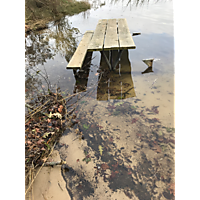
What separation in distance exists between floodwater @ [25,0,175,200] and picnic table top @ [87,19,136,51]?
0.75 m

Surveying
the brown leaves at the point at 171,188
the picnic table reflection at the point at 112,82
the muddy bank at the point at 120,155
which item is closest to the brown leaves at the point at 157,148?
the muddy bank at the point at 120,155

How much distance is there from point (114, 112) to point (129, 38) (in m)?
2.52

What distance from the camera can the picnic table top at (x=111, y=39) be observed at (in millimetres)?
3850

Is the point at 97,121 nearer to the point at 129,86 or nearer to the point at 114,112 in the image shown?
the point at 114,112

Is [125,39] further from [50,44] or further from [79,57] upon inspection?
[50,44]

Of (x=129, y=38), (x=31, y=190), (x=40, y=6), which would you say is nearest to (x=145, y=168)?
(x=31, y=190)

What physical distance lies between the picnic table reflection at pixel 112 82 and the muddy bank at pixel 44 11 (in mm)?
4573

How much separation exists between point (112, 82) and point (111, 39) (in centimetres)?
141

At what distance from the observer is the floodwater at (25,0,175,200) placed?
194cm

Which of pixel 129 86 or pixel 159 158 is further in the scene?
pixel 129 86

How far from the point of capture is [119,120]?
111 inches

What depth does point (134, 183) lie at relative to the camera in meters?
1.92

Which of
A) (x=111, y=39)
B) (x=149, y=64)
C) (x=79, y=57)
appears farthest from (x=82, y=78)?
(x=149, y=64)

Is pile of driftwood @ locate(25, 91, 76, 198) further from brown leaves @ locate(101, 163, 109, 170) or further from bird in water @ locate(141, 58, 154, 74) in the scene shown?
bird in water @ locate(141, 58, 154, 74)
